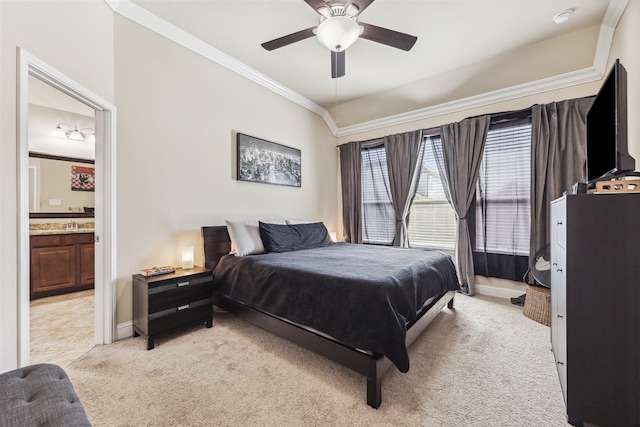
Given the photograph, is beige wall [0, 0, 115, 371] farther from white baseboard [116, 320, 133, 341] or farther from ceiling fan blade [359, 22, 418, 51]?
ceiling fan blade [359, 22, 418, 51]

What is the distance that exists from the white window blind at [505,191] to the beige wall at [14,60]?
14.4 ft

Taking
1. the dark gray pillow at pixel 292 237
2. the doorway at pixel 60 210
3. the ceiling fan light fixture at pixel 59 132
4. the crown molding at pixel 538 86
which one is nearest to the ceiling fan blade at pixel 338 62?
the dark gray pillow at pixel 292 237

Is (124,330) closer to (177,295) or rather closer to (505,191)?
(177,295)

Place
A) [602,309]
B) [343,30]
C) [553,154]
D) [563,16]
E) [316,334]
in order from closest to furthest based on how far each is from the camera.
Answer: [602,309]
[316,334]
[343,30]
[563,16]
[553,154]

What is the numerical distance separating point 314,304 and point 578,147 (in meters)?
3.41

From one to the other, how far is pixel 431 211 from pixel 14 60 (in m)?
4.44

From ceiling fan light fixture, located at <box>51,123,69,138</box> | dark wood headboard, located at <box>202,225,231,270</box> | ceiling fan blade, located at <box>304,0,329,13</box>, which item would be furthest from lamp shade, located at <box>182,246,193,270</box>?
ceiling fan light fixture, located at <box>51,123,69,138</box>

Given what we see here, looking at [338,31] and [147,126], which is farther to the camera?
[147,126]

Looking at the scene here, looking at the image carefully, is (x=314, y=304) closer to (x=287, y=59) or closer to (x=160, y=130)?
(x=160, y=130)

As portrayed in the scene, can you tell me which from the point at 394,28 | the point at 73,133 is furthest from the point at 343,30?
the point at 73,133

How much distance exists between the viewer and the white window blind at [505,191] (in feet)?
10.8

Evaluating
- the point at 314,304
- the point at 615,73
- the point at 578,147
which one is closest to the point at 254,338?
the point at 314,304

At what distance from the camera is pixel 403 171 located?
419 centimetres

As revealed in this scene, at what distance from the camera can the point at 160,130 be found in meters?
A: 2.63
